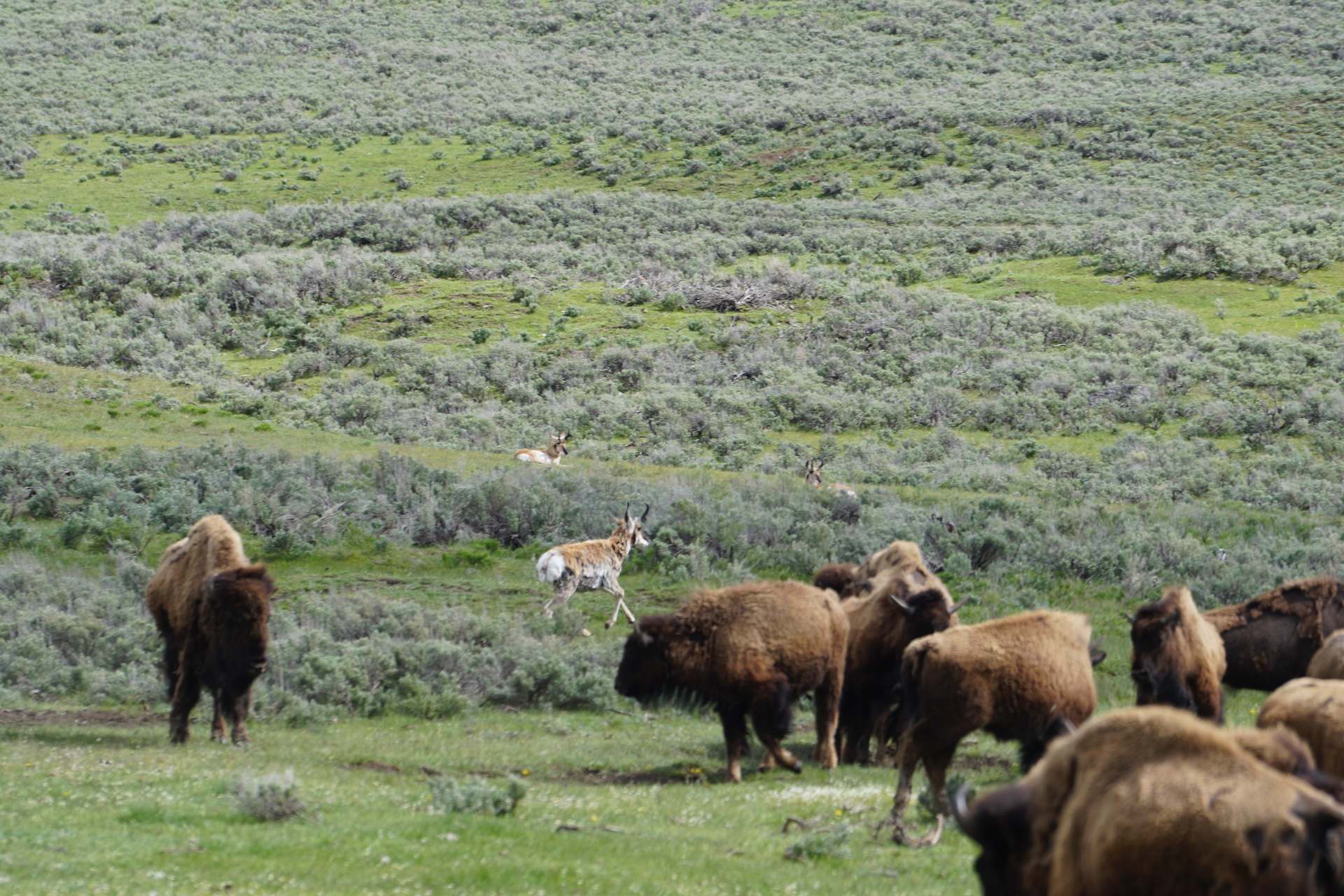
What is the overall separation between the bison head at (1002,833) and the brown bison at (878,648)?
7171 mm

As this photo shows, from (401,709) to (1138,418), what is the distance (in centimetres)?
2739

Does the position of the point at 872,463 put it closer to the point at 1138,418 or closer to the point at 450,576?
the point at 1138,418

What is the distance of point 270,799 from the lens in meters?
9.61

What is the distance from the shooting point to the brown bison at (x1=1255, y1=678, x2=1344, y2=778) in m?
8.09

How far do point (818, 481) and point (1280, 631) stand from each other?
15183 mm

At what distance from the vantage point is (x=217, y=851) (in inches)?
345

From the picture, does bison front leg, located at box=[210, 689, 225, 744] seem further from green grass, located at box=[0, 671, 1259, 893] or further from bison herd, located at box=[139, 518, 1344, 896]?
green grass, located at box=[0, 671, 1259, 893]

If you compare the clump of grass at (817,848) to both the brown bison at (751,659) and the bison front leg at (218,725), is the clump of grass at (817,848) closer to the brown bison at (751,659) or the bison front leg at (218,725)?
the brown bison at (751,659)

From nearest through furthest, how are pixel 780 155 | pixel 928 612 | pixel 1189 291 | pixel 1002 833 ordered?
pixel 1002 833
pixel 928 612
pixel 1189 291
pixel 780 155

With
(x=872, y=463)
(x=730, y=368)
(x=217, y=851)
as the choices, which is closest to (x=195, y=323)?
(x=730, y=368)

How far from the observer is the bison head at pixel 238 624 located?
13250 millimetres

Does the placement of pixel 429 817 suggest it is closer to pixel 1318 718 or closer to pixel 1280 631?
pixel 1318 718

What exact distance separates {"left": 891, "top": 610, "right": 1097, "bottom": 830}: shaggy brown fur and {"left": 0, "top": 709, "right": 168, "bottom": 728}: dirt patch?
859 cm

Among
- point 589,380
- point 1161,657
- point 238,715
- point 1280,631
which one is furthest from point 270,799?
point 589,380
